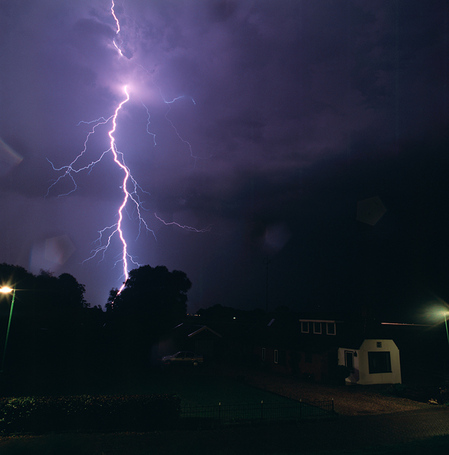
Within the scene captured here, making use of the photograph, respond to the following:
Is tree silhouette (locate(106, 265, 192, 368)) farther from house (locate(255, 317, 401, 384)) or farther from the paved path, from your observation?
the paved path

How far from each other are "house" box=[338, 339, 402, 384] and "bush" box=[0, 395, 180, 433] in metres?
16.1

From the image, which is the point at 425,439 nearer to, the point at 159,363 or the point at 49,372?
the point at 49,372

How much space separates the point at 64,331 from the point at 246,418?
1776 centimetres

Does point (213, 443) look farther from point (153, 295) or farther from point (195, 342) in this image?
point (153, 295)

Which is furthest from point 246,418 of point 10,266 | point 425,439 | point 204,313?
point 204,313

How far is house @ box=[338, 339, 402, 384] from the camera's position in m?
24.6

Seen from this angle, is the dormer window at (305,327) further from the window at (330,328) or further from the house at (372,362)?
the house at (372,362)

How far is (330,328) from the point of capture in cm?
2934

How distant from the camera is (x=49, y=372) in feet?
80.3

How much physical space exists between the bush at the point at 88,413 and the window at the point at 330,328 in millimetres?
18911

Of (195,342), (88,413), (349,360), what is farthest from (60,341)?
(349,360)

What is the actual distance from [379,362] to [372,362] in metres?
0.68

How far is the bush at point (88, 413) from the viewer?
1243 cm

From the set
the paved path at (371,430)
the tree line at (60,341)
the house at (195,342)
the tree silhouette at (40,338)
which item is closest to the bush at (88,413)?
the tree line at (60,341)
